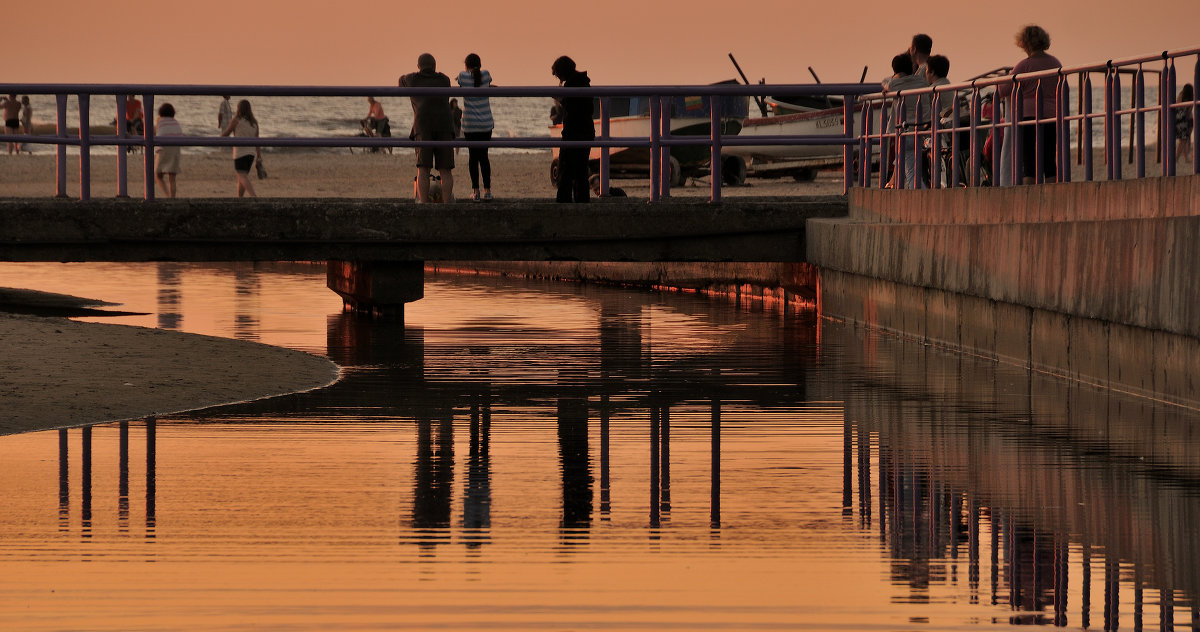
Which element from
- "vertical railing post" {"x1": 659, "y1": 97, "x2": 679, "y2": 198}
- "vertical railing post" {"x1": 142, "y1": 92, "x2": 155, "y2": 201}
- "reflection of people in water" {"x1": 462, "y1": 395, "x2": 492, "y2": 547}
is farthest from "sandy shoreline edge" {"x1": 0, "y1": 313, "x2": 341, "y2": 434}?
"vertical railing post" {"x1": 659, "y1": 97, "x2": 679, "y2": 198}

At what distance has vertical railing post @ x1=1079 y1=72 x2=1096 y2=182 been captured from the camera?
45.2 ft

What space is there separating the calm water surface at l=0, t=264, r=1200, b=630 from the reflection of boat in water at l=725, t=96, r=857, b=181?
27.3m

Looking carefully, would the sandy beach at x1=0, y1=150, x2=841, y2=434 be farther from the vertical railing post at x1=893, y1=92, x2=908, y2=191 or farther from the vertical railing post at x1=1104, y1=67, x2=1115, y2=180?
the vertical railing post at x1=893, y1=92, x2=908, y2=191

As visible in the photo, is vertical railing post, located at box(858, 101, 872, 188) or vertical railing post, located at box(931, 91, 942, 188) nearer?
vertical railing post, located at box(931, 91, 942, 188)

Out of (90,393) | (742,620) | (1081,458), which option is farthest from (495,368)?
(742,620)

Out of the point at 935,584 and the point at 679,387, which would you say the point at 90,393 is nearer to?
the point at 679,387

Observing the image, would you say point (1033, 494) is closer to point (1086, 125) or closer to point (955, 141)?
point (1086, 125)

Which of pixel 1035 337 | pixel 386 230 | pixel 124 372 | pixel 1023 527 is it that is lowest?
pixel 1023 527

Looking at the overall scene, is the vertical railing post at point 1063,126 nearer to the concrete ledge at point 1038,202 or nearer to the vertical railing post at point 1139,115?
the concrete ledge at point 1038,202

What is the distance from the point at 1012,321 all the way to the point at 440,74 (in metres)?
7.40

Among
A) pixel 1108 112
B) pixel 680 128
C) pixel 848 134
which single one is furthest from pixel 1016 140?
pixel 680 128

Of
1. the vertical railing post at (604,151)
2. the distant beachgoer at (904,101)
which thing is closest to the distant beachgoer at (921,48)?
the distant beachgoer at (904,101)

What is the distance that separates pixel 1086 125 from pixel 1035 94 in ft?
5.31

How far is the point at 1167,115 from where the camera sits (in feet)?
40.7
